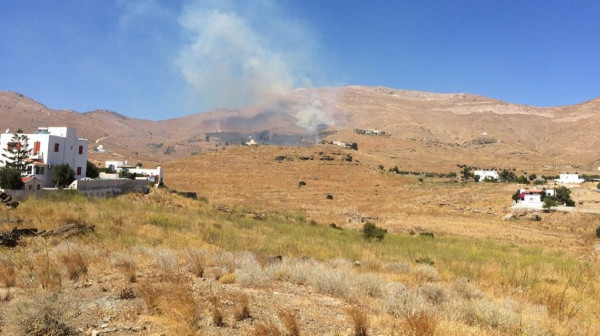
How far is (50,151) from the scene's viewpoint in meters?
36.6

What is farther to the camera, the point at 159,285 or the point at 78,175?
the point at 78,175

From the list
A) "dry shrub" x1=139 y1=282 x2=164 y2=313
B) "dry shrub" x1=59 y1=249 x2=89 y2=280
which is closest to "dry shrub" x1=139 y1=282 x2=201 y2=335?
"dry shrub" x1=139 y1=282 x2=164 y2=313

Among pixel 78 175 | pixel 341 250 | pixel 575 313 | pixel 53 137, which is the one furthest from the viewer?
pixel 78 175

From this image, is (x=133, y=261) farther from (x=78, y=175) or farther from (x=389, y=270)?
(x=78, y=175)

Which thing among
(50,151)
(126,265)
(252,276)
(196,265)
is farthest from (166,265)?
(50,151)

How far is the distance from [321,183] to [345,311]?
77391 mm

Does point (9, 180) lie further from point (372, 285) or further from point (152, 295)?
point (372, 285)

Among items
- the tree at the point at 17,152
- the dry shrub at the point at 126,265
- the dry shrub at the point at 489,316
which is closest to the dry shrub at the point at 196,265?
the dry shrub at the point at 126,265

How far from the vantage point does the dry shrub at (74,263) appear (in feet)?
24.2

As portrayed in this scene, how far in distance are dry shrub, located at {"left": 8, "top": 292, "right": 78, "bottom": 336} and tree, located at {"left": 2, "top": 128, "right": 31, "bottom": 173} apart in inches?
1353

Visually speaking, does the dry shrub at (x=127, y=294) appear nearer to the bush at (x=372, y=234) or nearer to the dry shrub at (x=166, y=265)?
the dry shrub at (x=166, y=265)

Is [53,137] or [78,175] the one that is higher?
[53,137]

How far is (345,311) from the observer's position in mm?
6340

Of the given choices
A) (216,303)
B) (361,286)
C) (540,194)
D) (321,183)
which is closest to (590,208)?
(540,194)
